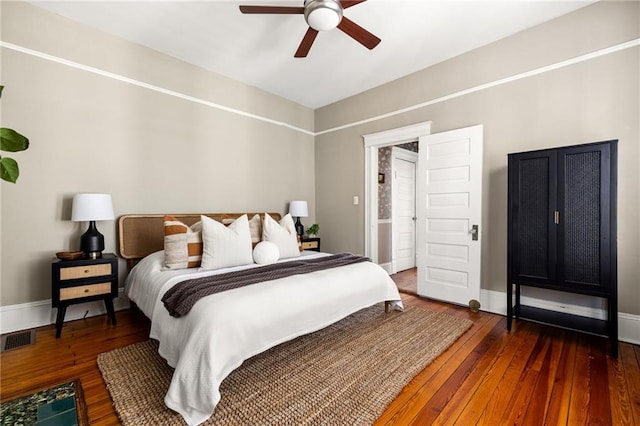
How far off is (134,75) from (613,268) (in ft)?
15.8

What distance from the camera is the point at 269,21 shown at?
2.81 meters

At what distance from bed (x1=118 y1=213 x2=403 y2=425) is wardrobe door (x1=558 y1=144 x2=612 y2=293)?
1497 mm

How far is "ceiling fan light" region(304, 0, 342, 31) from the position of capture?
2.17 metres

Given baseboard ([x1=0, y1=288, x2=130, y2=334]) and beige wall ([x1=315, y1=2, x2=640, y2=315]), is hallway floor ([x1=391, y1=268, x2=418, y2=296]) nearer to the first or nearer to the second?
beige wall ([x1=315, y1=2, x2=640, y2=315])

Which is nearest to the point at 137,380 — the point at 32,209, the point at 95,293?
the point at 95,293

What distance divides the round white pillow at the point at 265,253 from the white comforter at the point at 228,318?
382mm

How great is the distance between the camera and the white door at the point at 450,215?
10.6ft

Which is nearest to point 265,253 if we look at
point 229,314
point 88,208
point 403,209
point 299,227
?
point 229,314

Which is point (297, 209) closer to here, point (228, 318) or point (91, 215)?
point (91, 215)

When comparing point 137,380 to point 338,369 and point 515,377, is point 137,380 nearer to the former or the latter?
point 338,369

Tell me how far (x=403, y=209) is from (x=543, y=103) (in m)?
2.86

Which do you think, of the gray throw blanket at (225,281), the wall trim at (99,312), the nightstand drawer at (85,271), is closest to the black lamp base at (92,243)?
the nightstand drawer at (85,271)

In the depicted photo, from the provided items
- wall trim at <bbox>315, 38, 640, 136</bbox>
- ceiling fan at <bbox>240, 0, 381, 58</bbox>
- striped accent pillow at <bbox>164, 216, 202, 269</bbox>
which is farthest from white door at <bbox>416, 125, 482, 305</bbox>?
striped accent pillow at <bbox>164, 216, 202, 269</bbox>

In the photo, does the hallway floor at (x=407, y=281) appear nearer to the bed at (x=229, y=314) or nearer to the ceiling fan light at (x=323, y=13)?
the bed at (x=229, y=314)
